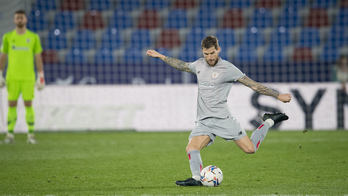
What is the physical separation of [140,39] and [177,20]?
1590mm

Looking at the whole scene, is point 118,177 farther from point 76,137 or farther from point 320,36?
point 320,36

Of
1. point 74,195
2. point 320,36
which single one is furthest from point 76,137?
point 320,36

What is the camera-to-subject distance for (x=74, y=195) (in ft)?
11.7

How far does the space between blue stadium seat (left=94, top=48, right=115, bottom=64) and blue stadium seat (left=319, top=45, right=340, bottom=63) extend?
659 cm

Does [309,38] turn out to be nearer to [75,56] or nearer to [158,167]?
[75,56]

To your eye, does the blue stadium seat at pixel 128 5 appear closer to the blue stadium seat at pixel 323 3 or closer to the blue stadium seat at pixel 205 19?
the blue stadium seat at pixel 205 19

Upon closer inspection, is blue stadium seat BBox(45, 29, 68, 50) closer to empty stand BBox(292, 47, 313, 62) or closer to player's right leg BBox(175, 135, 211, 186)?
empty stand BBox(292, 47, 313, 62)

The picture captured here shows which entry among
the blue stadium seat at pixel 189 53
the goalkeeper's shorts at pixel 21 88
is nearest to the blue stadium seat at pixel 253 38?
the blue stadium seat at pixel 189 53

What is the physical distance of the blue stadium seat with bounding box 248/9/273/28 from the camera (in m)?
16.1

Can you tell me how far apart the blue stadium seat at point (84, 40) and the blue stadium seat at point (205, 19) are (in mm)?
3556

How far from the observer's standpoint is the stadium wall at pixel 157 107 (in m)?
10.0

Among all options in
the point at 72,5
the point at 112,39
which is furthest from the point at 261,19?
the point at 72,5

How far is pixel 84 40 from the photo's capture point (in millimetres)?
15391

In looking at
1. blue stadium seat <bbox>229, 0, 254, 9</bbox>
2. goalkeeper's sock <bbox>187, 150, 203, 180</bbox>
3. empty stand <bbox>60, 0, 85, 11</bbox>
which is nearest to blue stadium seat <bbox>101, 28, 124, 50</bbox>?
empty stand <bbox>60, 0, 85, 11</bbox>
